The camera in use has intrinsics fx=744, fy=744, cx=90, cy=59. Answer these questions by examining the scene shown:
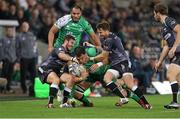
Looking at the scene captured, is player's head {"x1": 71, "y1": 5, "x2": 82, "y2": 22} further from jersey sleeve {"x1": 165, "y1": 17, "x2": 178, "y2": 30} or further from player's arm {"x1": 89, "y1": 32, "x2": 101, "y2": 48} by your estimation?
jersey sleeve {"x1": 165, "y1": 17, "x2": 178, "y2": 30}

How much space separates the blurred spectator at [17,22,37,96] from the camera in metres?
23.7

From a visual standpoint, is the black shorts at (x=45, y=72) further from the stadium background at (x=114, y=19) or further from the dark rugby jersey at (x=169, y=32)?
the stadium background at (x=114, y=19)

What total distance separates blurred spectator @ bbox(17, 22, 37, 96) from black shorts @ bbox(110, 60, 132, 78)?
7055 mm

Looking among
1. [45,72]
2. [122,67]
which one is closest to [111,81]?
[122,67]

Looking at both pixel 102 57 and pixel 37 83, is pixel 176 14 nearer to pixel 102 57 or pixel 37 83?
pixel 37 83

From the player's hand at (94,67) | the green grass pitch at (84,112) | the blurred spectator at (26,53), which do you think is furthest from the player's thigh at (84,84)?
the blurred spectator at (26,53)

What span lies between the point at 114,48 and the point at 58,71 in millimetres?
1375

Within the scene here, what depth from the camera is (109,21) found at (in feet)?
96.3

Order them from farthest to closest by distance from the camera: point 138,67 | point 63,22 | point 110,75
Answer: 1. point 138,67
2. point 63,22
3. point 110,75

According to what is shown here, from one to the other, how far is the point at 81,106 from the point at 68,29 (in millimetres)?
1835

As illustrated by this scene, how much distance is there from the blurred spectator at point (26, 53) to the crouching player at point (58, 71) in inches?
271

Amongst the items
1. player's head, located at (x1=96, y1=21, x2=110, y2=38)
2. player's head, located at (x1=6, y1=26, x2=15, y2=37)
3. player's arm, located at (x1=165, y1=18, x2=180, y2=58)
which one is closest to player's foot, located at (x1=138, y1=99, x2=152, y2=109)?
player's arm, located at (x1=165, y1=18, x2=180, y2=58)

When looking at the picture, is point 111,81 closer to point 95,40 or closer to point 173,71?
point 173,71

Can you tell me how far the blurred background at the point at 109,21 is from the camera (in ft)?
81.4
